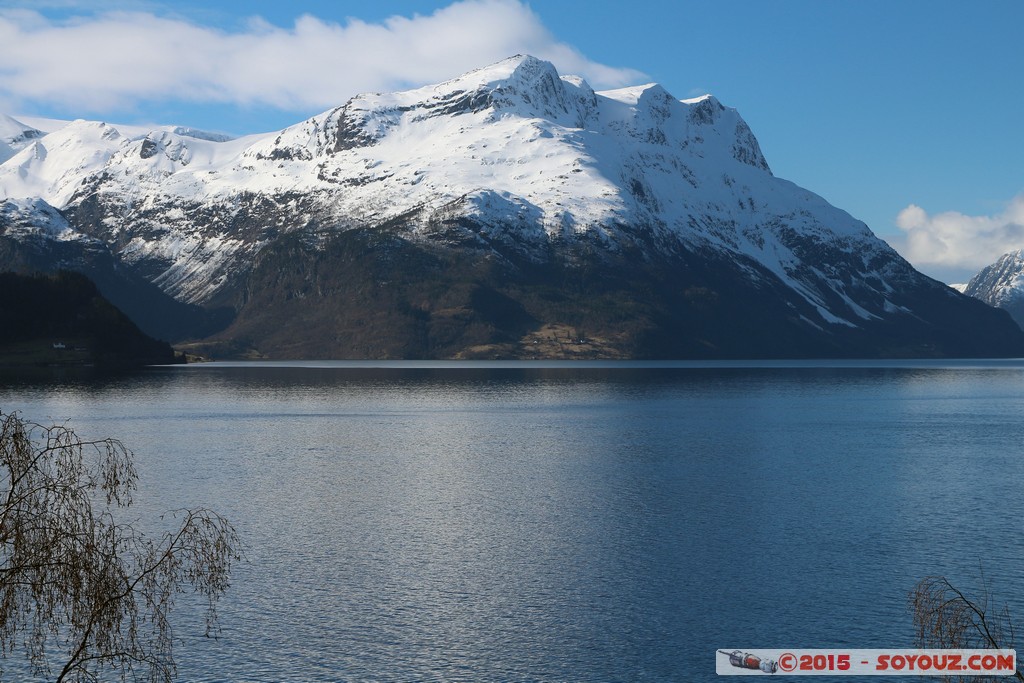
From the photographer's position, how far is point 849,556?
213 feet

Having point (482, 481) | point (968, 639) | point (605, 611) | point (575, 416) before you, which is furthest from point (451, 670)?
point (575, 416)

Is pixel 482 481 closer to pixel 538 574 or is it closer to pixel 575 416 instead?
pixel 538 574

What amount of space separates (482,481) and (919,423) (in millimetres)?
92005

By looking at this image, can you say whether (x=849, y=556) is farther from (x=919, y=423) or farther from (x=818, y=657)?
(x=919, y=423)

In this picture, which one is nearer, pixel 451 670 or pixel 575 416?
pixel 451 670

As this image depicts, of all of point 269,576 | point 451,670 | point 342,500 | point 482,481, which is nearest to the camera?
point 451,670

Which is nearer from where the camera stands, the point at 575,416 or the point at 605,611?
the point at 605,611

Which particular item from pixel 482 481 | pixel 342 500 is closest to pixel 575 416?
pixel 482 481

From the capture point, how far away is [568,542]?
69375mm

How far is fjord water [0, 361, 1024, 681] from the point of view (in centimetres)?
4794

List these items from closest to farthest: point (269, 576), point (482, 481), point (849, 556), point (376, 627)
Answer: point (376, 627), point (269, 576), point (849, 556), point (482, 481)

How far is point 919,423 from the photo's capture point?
16212cm

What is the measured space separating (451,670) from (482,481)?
5217cm

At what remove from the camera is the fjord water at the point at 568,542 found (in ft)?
157
